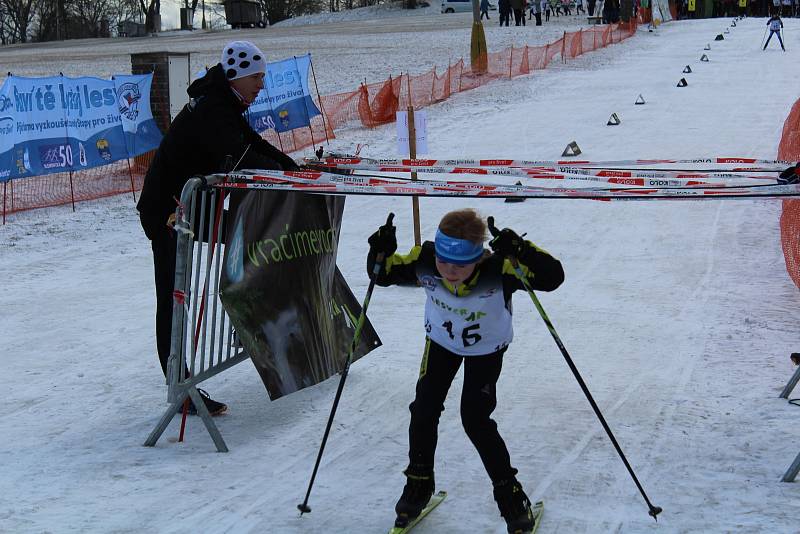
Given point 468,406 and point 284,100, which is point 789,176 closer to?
point 468,406

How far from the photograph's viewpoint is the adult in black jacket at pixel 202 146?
18.0 feet

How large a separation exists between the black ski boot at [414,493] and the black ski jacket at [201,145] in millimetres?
2012

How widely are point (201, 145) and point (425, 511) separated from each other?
2.38 metres

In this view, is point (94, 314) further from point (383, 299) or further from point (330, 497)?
point (330, 497)

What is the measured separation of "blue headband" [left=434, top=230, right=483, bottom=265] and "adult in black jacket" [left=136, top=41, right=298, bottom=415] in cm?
169

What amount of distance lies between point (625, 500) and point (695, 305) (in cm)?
382

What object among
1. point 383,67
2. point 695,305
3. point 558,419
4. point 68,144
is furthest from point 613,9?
point 558,419

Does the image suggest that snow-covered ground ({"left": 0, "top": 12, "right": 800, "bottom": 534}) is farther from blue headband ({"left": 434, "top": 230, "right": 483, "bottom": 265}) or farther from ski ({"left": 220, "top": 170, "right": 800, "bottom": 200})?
ski ({"left": 220, "top": 170, "right": 800, "bottom": 200})

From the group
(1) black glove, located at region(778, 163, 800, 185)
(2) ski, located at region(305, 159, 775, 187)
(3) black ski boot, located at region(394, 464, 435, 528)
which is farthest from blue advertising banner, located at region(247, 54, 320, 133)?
(3) black ski boot, located at region(394, 464, 435, 528)

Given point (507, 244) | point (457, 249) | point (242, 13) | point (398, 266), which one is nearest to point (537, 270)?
point (507, 244)

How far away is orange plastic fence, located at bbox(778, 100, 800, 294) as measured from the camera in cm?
830

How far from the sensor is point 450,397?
6.11m

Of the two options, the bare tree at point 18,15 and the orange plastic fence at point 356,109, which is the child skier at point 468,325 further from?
the bare tree at point 18,15

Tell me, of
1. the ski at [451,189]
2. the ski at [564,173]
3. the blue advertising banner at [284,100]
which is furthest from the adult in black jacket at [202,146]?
the blue advertising banner at [284,100]
